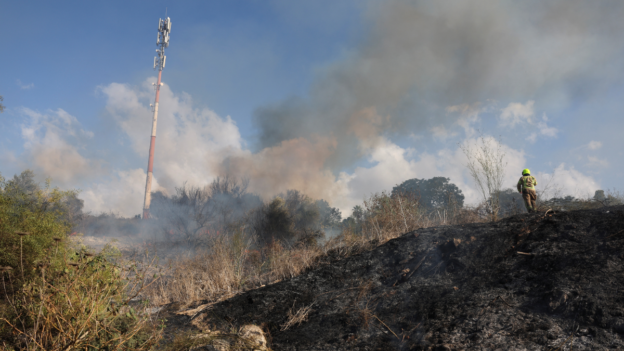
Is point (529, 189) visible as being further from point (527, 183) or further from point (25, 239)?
point (25, 239)

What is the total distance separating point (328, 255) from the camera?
9.00m

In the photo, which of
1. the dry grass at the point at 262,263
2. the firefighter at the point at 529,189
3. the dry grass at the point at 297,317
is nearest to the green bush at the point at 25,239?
the dry grass at the point at 262,263

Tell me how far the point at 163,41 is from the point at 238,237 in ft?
93.9

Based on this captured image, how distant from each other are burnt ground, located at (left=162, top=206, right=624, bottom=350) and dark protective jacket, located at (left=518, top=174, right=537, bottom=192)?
2561mm

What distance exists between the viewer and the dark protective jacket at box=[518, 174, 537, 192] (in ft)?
30.8

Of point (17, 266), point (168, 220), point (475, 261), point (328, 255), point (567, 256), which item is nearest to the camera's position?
point (17, 266)

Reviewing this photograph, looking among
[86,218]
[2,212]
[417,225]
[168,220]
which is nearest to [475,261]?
[417,225]

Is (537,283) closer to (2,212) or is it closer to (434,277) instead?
(434,277)

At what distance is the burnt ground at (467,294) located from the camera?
408cm

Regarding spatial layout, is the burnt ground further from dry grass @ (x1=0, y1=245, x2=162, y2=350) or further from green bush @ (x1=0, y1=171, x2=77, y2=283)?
green bush @ (x1=0, y1=171, x2=77, y2=283)

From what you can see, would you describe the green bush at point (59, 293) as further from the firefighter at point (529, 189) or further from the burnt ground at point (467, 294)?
the firefighter at point (529, 189)

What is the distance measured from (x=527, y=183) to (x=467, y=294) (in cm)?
601

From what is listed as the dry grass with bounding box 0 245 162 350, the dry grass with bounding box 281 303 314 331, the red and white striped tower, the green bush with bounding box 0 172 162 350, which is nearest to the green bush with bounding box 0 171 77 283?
the green bush with bounding box 0 172 162 350

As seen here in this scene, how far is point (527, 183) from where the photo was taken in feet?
30.9
